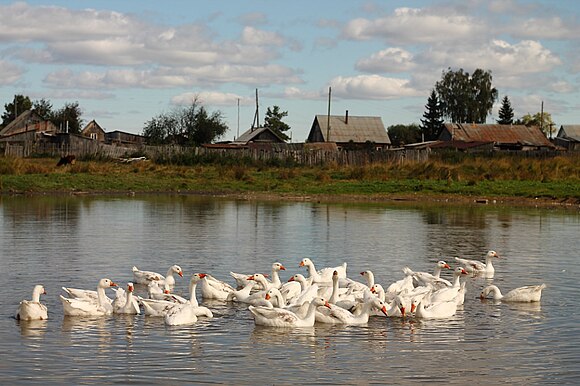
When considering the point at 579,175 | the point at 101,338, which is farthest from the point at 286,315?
the point at 579,175

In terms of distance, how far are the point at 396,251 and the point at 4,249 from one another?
923cm

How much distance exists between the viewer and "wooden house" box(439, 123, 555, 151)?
283 ft

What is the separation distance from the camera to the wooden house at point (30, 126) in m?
87.7

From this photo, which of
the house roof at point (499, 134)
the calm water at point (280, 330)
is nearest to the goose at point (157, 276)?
the calm water at point (280, 330)

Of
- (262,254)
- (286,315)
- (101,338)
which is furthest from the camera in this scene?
(262,254)

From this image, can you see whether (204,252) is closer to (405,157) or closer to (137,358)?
(137,358)

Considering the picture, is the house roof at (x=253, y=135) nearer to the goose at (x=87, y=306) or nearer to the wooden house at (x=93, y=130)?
the wooden house at (x=93, y=130)

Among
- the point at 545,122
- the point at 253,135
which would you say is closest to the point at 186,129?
the point at 253,135

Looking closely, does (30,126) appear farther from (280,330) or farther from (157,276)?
(280,330)

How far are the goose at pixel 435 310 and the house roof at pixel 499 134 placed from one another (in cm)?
7252

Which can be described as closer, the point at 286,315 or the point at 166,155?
the point at 286,315

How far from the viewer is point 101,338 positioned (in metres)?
13.0

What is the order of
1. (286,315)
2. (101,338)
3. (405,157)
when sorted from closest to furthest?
(101,338), (286,315), (405,157)

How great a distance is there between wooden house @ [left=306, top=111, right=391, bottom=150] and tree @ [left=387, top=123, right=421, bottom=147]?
17926 mm
